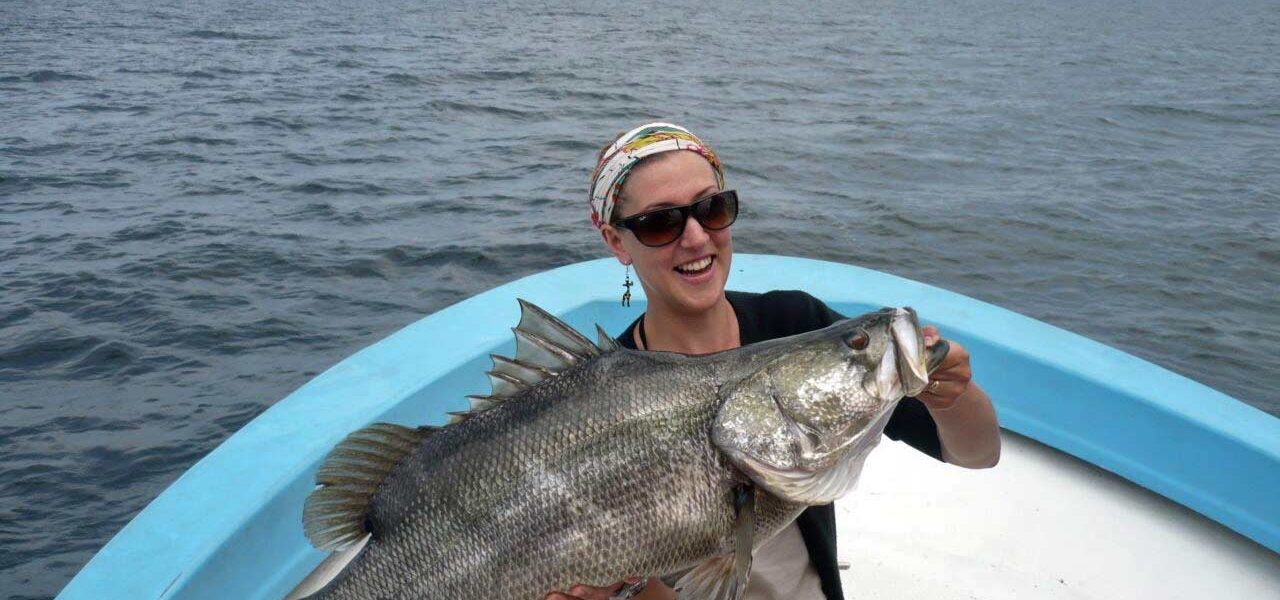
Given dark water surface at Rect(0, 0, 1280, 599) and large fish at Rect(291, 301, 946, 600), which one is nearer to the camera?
large fish at Rect(291, 301, 946, 600)

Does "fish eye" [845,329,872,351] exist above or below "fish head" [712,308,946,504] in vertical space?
above

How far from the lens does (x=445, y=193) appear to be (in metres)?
12.3

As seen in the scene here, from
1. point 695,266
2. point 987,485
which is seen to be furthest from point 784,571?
point 987,485

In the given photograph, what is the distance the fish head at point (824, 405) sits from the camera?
208 cm

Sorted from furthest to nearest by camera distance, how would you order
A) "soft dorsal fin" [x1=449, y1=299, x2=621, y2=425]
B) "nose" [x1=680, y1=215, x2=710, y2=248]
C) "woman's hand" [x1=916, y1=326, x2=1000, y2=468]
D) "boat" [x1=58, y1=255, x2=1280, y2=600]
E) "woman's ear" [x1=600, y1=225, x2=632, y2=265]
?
"boat" [x1=58, y1=255, x2=1280, y2=600] → "woman's ear" [x1=600, y1=225, x2=632, y2=265] → "nose" [x1=680, y1=215, x2=710, y2=248] → "soft dorsal fin" [x1=449, y1=299, x2=621, y2=425] → "woman's hand" [x1=916, y1=326, x2=1000, y2=468]

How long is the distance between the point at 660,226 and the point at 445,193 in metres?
10.2

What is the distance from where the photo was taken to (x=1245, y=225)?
1145 cm

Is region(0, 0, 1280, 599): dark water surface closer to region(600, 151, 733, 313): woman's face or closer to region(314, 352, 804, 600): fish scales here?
region(314, 352, 804, 600): fish scales

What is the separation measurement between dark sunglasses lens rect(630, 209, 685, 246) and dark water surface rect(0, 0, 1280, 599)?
15.7 feet

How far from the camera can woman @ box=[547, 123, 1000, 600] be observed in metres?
2.51

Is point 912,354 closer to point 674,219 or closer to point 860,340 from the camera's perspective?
point 860,340

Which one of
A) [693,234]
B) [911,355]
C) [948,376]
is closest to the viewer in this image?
[911,355]

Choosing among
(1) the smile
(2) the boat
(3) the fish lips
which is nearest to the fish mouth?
(3) the fish lips

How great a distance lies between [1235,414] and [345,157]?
39.4 ft
